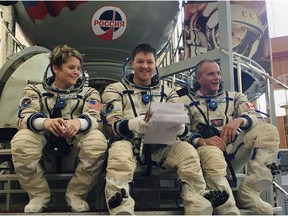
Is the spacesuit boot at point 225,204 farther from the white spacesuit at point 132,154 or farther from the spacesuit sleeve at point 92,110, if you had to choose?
the spacesuit sleeve at point 92,110

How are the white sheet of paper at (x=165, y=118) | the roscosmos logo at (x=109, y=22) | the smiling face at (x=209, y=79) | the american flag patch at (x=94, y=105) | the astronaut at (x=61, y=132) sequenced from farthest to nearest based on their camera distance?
the roscosmos logo at (x=109, y=22) → the smiling face at (x=209, y=79) → the american flag patch at (x=94, y=105) → the astronaut at (x=61, y=132) → the white sheet of paper at (x=165, y=118)

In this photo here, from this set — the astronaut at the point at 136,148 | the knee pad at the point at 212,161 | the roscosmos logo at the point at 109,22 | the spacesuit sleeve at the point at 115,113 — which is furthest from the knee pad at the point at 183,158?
the roscosmos logo at the point at 109,22

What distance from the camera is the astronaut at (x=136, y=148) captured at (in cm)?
165

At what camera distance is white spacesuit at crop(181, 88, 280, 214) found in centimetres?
183

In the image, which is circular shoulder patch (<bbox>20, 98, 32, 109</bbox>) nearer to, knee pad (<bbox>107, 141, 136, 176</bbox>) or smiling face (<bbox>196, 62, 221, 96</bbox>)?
knee pad (<bbox>107, 141, 136, 176</bbox>)

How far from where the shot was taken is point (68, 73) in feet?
6.61

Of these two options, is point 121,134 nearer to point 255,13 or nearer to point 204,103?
point 204,103

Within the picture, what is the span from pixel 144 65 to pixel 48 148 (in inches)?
25.2

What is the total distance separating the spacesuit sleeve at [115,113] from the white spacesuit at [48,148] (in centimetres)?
5

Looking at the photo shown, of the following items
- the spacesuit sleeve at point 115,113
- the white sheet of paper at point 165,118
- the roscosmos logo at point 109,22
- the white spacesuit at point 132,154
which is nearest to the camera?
the white sheet of paper at point 165,118

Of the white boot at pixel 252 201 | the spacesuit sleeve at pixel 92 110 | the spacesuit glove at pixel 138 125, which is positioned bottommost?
the white boot at pixel 252 201

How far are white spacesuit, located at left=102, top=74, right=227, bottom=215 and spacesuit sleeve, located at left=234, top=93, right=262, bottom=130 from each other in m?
0.40

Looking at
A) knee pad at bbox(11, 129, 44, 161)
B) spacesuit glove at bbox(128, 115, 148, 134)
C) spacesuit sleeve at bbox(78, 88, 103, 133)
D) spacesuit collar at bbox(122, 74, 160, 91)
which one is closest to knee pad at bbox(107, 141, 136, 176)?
spacesuit glove at bbox(128, 115, 148, 134)

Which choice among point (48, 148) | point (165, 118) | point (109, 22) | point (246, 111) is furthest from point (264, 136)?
point (109, 22)
